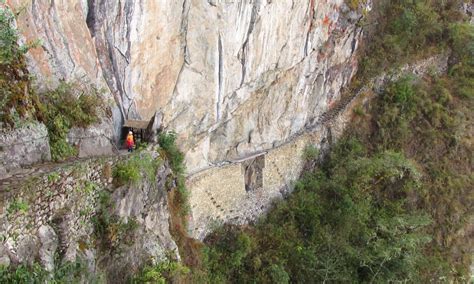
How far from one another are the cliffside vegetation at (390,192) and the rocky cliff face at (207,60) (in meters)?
1.77

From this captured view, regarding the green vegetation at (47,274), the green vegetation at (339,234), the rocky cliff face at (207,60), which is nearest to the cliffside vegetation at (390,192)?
the green vegetation at (339,234)

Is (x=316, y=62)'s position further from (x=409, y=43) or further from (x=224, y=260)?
(x=224, y=260)

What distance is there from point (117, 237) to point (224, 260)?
4.67 m

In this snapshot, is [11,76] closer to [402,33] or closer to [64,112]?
[64,112]

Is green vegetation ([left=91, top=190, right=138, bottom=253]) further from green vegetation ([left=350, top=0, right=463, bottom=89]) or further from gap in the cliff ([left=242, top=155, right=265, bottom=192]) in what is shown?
green vegetation ([left=350, top=0, right=463, bottom=89])

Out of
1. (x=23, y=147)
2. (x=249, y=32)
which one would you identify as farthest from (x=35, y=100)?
(x=249, y=32)

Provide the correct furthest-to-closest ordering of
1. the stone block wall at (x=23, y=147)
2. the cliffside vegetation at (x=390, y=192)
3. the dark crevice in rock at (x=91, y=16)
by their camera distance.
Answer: the cliffside vegetation at (x=390, y=192) < the dark crevice in rock at (x=91, y=16) < the stone block wall at (x=23, y=147)

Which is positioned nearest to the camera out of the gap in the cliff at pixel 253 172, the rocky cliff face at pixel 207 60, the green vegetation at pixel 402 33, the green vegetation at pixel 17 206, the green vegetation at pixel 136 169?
the green vegetation at pixel 17 206


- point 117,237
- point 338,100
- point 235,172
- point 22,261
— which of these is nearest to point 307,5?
point 338,100

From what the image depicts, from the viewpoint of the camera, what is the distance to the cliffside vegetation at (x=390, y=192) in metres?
11.1

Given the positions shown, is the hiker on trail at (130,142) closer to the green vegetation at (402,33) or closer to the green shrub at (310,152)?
the green shrub at (310,152)

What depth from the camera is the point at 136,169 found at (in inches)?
278

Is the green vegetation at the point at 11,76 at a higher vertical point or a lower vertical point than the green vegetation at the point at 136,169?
higher

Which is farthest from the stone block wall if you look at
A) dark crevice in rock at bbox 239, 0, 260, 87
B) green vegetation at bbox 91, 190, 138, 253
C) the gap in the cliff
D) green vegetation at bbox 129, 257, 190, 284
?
the gap in the cliff
